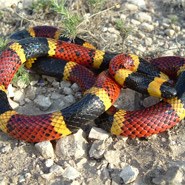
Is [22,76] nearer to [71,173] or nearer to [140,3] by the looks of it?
[71,173]

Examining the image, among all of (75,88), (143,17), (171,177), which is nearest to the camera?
(171,177)

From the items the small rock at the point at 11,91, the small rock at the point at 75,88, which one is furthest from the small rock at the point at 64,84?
the small rock at the point at 11,91

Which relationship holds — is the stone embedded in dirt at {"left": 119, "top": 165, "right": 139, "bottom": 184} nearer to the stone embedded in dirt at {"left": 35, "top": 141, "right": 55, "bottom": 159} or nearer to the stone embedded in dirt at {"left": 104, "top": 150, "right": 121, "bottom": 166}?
the stone embedded in dirt at {"left": 104, "top": 150, "right": 121, "bottom": 166}

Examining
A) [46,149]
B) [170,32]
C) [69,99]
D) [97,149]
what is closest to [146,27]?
[170,32]

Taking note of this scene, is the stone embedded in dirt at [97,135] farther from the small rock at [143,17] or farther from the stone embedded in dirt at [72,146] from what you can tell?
the small rock at [143,17]

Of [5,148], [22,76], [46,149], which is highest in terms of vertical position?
[22,76]

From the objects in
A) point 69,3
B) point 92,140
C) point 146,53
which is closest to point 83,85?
point 92,140
